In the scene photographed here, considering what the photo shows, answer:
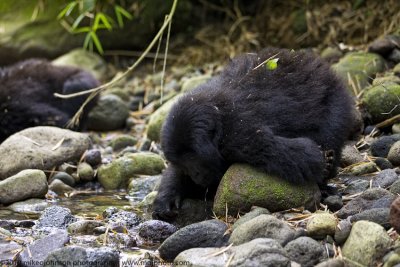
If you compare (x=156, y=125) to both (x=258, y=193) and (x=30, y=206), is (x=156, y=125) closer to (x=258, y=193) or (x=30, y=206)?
(x=30, y=206)

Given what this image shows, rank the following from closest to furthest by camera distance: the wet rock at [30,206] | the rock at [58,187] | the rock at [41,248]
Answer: the rock at [41,248] → the wet rock at [30,206] → the rock at [58,187]

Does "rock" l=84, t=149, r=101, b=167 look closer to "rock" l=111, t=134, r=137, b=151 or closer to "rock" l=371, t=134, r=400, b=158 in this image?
"rock" l=111, t=134, r=137, b=151

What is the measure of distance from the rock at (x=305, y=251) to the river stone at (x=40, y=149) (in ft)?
11.0

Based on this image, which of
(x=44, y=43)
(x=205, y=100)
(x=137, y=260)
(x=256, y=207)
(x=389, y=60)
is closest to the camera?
(x=137, y=260)

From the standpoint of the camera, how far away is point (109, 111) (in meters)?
8.83

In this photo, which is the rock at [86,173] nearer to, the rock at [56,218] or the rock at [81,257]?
the rock at [56,218]

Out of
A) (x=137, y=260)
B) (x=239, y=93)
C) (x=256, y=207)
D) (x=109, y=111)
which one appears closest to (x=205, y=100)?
(x=239, y=93)

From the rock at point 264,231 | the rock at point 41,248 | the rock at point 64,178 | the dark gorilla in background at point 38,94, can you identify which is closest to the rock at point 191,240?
the rock at point 264,231

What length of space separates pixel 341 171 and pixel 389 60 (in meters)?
2.28

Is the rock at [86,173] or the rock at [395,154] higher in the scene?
the rock at [395,154]

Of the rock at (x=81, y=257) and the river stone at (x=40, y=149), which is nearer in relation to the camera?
the rock at (x=81, y=257)

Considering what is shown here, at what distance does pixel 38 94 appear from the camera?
329 inches

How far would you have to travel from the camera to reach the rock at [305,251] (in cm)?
387

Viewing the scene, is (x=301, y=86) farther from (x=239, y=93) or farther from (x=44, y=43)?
(x=44, y=43)
